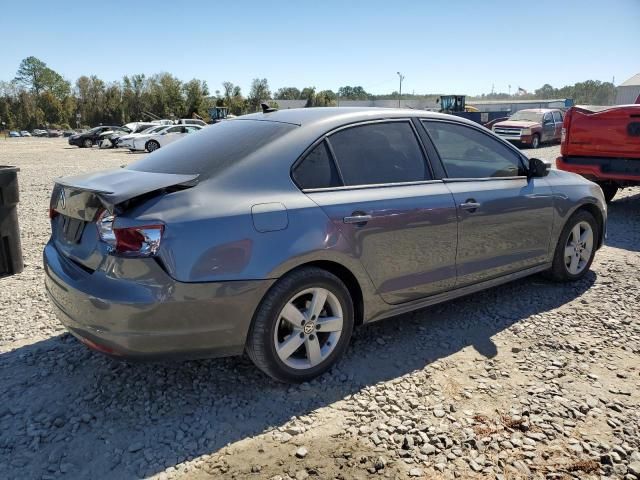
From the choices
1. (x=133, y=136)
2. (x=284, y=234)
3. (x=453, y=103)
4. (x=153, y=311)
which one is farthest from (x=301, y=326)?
(x=453, y=103)

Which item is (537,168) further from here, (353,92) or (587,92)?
(353,92)

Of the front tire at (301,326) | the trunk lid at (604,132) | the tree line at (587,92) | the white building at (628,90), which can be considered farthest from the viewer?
the tree line at (587,92)

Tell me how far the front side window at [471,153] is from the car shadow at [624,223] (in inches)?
119

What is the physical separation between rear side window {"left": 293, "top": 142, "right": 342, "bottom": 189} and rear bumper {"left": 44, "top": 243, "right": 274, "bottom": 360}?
27.4 inches

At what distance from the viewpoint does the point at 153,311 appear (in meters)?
2.61

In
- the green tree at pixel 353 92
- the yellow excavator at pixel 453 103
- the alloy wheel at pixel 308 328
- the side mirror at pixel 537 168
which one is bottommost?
the alloy wheel at pixel 308 328

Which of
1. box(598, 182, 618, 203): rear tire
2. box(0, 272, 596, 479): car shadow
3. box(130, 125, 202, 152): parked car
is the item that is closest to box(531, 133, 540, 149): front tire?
box(598, 182, 618, 203): rear tire

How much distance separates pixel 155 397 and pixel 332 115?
2140 millimetres

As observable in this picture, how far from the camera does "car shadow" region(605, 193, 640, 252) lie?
21.5ft

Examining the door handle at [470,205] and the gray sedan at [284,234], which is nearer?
the gray sedan at [284,234]

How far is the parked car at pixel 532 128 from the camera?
21.9m

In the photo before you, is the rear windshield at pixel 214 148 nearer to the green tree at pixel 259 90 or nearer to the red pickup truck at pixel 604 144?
the red pickup truck at pixel 604 144

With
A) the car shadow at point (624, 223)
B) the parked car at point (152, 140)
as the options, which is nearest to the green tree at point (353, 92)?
the parked car at point (152, 140)

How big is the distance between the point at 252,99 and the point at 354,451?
8809 centimetres
